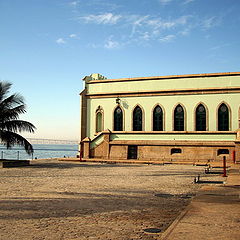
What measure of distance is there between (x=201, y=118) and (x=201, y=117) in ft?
0.29

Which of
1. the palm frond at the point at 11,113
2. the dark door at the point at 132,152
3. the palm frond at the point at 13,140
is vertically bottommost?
the dark door at the point at 132,152

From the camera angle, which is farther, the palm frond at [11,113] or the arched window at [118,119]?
the arched window at [118,119]

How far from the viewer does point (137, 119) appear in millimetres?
30656

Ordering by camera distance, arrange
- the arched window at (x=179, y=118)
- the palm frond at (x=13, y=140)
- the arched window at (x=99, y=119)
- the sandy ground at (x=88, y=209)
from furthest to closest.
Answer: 1. the arched window at (x=99, y=119)
2. the arched window at (x=179, y=118)
3. the palm frond at (x=13, y=140)
4. the sandy ground at (x=88, y=209)

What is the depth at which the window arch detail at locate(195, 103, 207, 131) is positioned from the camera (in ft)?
93.5

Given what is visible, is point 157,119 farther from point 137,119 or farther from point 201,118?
point 201,118

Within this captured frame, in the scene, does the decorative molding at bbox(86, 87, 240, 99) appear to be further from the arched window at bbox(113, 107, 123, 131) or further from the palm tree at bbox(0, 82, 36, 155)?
the palm tree at bbox(0, 82, 36, 155)

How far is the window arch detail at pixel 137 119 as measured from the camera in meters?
30.5

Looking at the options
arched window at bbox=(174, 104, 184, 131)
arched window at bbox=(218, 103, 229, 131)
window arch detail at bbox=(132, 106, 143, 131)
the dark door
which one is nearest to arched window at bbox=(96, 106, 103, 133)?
window arch detail at bbox=(132, 106, 143, 131)

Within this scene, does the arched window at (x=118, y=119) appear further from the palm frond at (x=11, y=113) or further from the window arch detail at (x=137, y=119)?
the palm frond at (x=11, y=113)

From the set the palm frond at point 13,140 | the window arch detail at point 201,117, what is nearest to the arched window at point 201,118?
the window arch detail at point 201,117

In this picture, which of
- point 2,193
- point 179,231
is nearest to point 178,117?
point 2,193

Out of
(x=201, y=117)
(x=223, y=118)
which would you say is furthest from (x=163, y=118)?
(x=223, y=118)

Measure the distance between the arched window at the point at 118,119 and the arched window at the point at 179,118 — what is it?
516 centimetres
